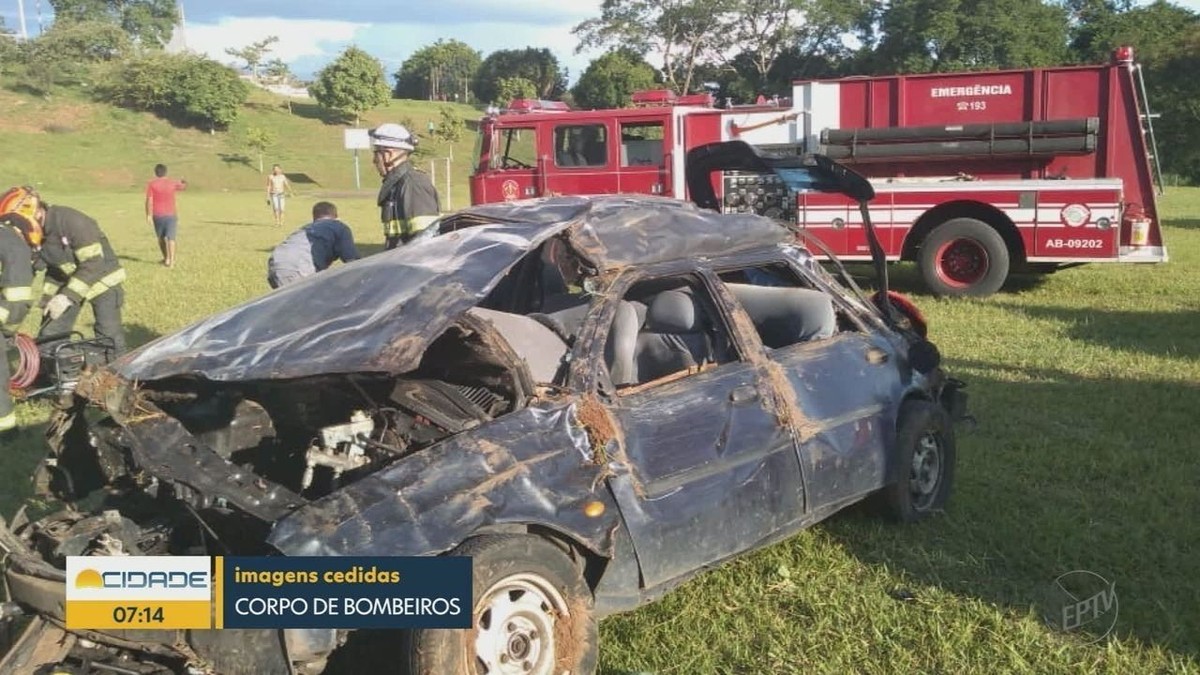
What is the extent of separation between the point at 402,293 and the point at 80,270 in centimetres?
520

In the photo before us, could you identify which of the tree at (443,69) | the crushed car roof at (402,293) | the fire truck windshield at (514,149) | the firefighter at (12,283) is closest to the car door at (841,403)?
the crushed car roof at (402,293)

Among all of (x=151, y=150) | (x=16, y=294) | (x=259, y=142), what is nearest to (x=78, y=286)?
(x=16, y=294)

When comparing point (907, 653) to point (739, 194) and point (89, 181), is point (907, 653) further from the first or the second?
point (89, 181)

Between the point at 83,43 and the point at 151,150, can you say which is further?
the point at 83,43

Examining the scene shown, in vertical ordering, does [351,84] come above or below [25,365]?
above

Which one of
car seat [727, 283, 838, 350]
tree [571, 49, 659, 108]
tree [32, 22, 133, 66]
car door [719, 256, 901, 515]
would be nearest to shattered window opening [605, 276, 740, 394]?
car door [719, 256, 901, 515]

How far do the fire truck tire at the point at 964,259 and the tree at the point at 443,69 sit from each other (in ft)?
321

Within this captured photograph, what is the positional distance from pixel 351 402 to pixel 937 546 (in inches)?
103

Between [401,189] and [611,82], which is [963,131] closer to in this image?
[401,189]

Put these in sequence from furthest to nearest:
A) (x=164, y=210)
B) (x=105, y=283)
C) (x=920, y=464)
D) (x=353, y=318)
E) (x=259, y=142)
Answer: (x=259, y=142) → (x=164, y=210) → (x=105, y=283) → (x=920, y=464) → (x=353, y=318)

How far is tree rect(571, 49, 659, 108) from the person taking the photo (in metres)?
53.2
